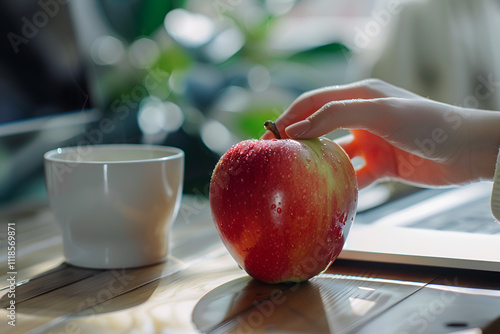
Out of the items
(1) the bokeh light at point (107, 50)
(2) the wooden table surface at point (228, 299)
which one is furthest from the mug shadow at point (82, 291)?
(1) the bokeh light at point (107, 50)

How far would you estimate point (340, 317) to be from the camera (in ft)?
1.62

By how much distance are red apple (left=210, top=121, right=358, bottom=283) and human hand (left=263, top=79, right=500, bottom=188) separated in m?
0.05

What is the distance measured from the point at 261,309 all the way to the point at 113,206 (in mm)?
212

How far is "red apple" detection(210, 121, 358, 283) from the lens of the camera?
0.54m

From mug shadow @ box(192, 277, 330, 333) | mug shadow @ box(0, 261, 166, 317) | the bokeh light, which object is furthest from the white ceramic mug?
the bokeh light

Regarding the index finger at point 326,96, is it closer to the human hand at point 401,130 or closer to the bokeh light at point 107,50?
the human hand at point 401,130

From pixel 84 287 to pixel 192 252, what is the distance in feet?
0.53

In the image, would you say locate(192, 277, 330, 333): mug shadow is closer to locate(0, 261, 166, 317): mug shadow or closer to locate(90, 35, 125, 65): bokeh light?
locate(0, 261, 166, 317): mug shadow

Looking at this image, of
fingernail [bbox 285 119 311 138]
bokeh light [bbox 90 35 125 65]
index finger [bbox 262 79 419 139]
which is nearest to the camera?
fingernail [bbox 285 119 311 138]

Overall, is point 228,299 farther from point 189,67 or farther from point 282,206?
point 189,67

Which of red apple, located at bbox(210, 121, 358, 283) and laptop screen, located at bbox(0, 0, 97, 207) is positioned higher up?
laptop screen, located at bbox(0, 0, 97, 207)

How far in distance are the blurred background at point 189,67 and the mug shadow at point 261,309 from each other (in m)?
0.47

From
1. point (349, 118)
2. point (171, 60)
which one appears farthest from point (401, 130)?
point (171, 60)

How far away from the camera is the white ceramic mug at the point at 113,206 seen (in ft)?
2.06
